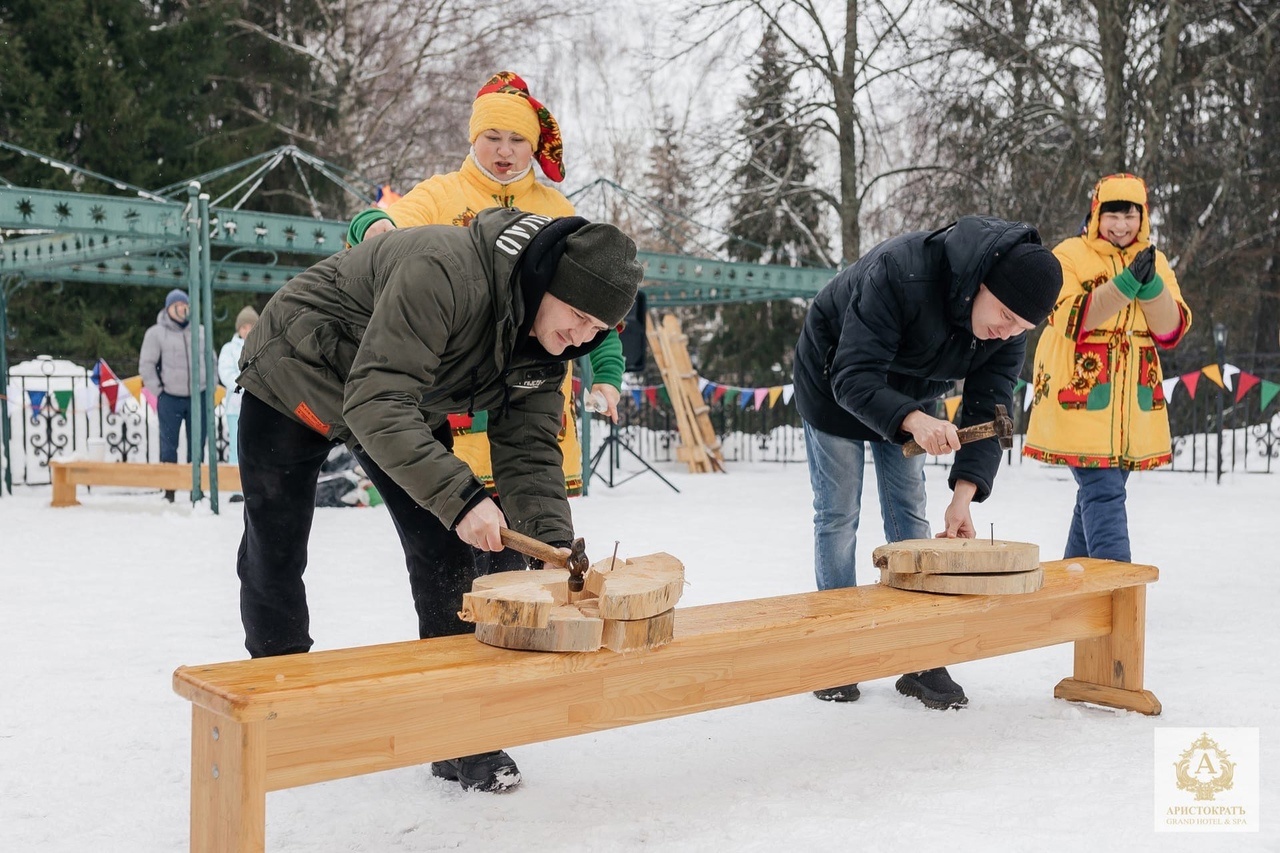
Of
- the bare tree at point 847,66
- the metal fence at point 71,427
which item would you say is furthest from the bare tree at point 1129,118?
the metal fence at point 71,427

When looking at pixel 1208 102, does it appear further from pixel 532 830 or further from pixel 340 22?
pixel 532 830

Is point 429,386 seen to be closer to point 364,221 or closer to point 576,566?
point 576,566

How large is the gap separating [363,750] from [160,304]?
16.2 meters

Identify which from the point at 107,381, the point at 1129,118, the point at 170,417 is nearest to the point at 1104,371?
the point at 170,417

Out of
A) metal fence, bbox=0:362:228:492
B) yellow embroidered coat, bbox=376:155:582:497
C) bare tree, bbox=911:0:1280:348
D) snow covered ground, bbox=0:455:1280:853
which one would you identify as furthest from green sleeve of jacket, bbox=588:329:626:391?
bare tree, bbox=911:0:1280:348

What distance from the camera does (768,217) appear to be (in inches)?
846

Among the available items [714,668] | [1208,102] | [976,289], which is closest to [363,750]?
[714,668]

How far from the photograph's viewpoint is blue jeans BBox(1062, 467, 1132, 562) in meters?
4.38

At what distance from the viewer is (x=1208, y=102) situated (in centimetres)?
1655

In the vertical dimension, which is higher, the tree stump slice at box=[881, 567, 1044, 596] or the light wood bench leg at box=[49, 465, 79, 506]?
the tree stump slice at box=[881, 567, 1044, 596]

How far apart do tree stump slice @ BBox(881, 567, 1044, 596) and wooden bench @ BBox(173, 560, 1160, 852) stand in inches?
1.1

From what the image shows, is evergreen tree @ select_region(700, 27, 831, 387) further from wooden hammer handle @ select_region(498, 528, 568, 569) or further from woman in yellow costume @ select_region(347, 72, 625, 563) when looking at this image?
wooden hammer handle @ select_region(498, 528, 568, 569)

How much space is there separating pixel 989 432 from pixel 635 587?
1.29m

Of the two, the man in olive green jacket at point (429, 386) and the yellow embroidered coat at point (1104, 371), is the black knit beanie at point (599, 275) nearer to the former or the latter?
the man in olive green jacket at point (429, 386)
